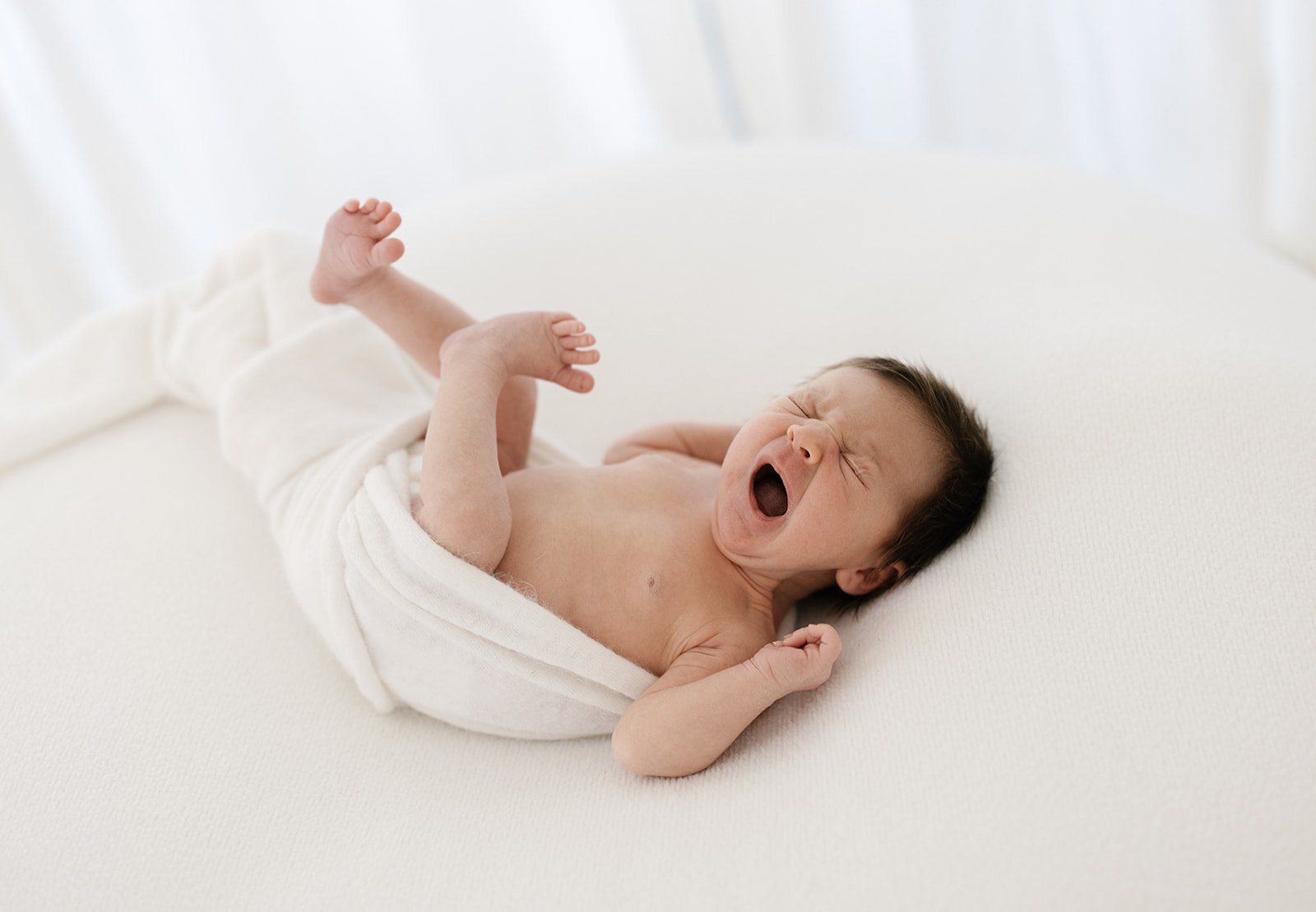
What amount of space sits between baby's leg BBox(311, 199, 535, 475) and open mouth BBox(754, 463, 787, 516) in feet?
1.07

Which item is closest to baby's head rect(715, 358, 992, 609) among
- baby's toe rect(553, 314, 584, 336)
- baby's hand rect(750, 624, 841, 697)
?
baby's hand rect(750, 624, 841, 697)

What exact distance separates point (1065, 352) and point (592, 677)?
25.4 inches

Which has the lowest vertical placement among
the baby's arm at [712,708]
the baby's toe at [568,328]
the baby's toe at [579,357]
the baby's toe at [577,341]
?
the baby's arm at [712,708]

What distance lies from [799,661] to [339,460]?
0.59m

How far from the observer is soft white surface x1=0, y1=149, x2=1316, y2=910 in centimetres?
86

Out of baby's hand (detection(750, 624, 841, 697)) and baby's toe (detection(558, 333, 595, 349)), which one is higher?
baby's toe (detection(558, 333, 595, 349))

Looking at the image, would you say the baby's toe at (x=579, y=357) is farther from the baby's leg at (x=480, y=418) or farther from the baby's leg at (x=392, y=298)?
the baby's leg at (x=392, y=298)

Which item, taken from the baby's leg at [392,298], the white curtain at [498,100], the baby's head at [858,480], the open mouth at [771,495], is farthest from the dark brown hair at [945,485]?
the white curtain at [498,100]

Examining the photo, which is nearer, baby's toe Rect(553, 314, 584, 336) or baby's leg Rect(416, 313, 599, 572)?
baby's leg Rect(416, 313, 599, 572)

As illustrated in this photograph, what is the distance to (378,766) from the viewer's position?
1.12 metres

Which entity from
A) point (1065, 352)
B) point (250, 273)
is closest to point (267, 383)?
point (250, 273)

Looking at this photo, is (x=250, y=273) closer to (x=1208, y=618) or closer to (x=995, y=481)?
(x=995, y=481)

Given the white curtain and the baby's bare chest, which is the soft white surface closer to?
the baby's bare chest

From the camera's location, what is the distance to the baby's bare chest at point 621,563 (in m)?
1.14
